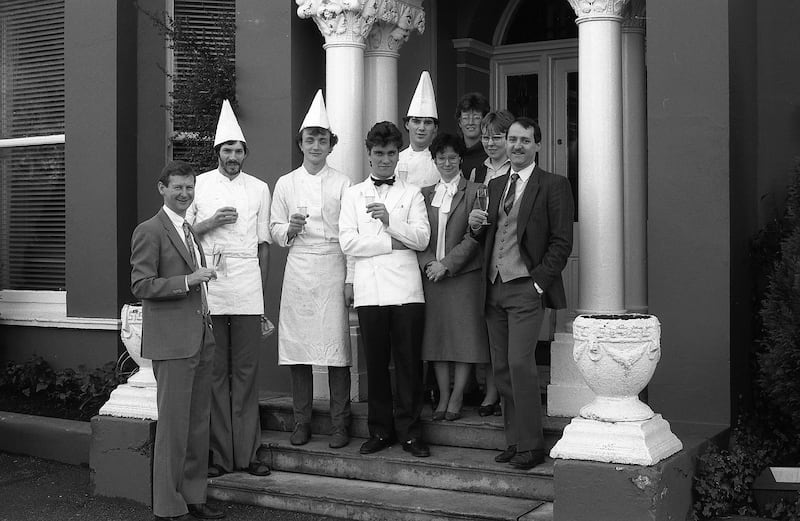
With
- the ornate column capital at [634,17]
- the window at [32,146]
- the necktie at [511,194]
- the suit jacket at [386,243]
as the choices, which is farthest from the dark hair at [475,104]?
the window at [32,146]

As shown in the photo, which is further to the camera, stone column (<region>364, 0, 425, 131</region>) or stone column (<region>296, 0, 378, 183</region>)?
stone column (<region>364, 0, 425, 131</region>)

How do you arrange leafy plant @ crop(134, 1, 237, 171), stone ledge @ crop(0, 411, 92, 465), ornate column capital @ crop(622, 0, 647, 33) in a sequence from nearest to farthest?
ornate column capital @ crop(622, 0, 647, 33), stone ledge @ crop(0, 411, 92, 465), leafy plant @ crop(134, 1, 237, 171)

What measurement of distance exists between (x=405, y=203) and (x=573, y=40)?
3.27m

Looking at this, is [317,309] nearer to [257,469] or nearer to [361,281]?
[361,281]

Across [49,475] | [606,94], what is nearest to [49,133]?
[49,475]

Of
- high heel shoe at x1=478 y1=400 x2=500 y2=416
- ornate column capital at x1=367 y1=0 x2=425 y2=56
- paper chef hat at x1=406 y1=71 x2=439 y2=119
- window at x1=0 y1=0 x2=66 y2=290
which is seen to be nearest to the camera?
high heel shoe at x1=478 y1=400 x2=500 y2=416

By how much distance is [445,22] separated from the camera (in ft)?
28.7

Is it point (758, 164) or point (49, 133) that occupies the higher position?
point (49, 133)

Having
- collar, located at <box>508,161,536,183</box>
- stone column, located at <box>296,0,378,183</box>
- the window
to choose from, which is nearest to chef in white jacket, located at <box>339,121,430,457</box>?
collar, located at <box>508,161,536,183</box>

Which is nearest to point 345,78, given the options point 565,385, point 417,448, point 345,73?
point 345,73

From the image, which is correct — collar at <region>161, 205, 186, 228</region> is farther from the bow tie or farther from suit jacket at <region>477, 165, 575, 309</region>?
suit jacket at <region>477, 165, 575, 309</region>

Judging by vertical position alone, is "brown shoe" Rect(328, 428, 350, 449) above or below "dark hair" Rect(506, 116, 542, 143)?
below

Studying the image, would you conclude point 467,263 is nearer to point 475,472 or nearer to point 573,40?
point 475,472

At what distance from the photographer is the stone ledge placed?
24.5ft
